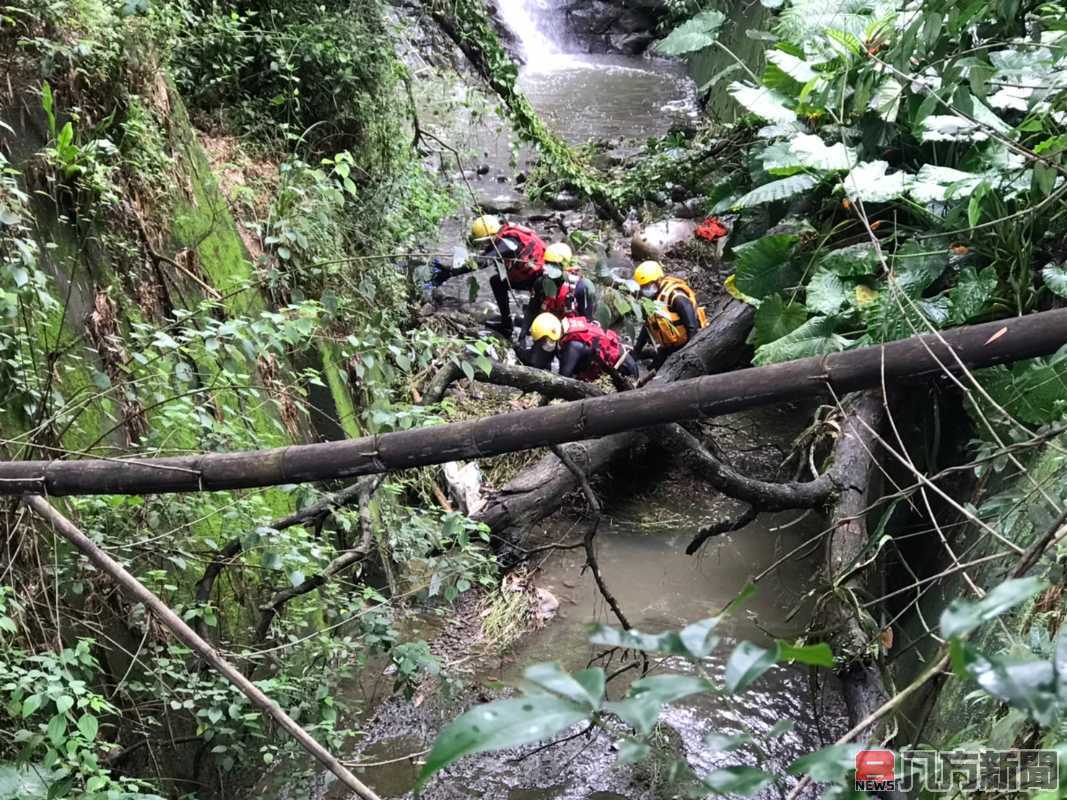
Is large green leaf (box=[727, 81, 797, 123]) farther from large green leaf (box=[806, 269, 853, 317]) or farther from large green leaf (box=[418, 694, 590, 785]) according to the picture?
large green leaf (box=[418, 694, 590, 785])

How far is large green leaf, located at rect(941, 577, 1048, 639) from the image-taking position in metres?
0.62

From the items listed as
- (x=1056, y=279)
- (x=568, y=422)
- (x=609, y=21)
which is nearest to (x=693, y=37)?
(x=1056, y=279)

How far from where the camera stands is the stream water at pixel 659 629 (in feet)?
11.6

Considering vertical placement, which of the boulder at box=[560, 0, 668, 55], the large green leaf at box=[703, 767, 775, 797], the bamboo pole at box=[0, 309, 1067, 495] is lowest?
the bamboo pole at box=[0, 309, 1067, 495]

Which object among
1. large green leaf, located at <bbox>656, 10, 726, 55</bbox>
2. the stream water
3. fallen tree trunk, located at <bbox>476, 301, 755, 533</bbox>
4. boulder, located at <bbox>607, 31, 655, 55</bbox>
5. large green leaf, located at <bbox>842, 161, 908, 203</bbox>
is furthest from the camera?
boulder, located at <bbox>607, 31, 655, 55</bbox>

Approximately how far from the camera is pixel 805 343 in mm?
4066

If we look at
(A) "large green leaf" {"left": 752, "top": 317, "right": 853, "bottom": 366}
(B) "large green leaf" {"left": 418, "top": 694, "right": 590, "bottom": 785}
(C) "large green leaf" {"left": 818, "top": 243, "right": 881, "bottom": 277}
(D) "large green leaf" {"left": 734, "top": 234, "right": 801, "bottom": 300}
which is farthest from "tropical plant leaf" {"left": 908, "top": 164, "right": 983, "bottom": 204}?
(B) "large green leaf" {"left": 418, "top": 694, "right": 590, "bottom": 785}

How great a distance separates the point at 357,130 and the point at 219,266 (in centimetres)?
174

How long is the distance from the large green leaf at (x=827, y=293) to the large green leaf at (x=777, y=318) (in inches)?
7.9

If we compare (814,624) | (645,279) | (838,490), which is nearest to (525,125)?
(645,279)

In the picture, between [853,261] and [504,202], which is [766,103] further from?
[504,202]

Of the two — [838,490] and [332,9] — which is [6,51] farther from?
[838,490]

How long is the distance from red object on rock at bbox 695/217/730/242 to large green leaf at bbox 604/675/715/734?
7.84m

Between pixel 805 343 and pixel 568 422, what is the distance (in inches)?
112
